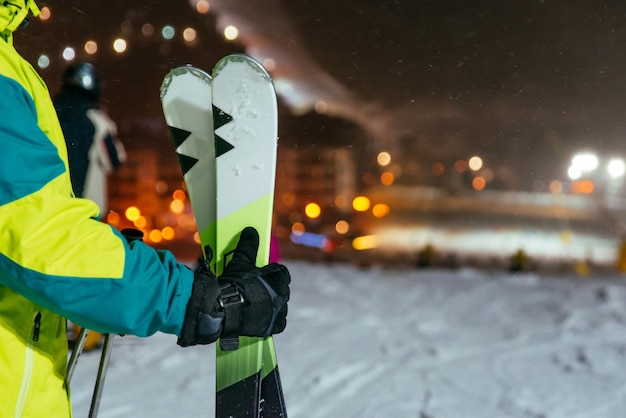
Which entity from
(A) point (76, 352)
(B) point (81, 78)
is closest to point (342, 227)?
(B) point (81, 78)

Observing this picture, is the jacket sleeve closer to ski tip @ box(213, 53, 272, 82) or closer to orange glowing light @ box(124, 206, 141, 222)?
ski tip @ box(213, 53, 272, 82)

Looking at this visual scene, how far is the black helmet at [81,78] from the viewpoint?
3707mm

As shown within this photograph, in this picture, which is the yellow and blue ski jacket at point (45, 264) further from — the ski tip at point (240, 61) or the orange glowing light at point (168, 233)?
the orange glowing light at point (168, 233)

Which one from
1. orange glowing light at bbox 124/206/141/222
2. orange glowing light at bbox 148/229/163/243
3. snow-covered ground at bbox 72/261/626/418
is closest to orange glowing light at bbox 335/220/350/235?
orange glowing light at bbox 148/229/163/243

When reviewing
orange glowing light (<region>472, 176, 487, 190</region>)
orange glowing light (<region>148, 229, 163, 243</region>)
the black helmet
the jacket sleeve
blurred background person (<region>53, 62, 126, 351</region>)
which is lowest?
orange glowing light (<region>148, 229, 163, 243</region>)

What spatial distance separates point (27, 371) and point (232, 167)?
1188 mm

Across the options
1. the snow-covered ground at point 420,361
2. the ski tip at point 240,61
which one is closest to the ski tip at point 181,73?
the ski tip at point 240,61

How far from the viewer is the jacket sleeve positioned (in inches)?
39.6

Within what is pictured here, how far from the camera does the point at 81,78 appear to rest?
12.2 ft

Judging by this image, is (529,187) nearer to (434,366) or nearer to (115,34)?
(115,34)

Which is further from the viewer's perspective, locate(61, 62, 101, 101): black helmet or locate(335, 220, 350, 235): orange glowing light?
locate(335, 220, 350, 235): orange glowing light

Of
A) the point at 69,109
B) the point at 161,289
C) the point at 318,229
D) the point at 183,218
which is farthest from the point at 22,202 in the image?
the point at 183,218

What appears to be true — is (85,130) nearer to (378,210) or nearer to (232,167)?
(232,167)

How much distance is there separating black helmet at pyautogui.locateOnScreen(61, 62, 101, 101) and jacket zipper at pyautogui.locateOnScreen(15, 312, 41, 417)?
2.94 m
